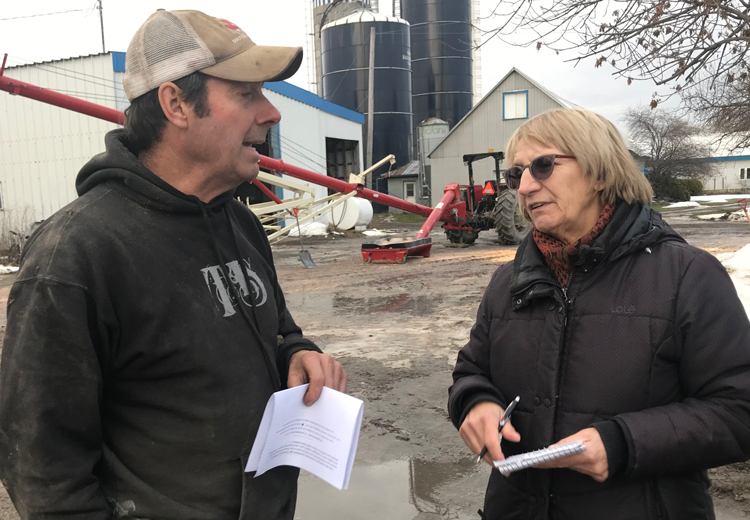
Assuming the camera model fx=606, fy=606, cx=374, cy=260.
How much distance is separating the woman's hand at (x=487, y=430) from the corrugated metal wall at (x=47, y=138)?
1602 cm

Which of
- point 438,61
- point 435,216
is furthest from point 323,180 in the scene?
point 438,61

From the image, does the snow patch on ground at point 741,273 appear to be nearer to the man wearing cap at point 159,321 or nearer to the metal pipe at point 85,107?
the man wearing cap at point 159,321

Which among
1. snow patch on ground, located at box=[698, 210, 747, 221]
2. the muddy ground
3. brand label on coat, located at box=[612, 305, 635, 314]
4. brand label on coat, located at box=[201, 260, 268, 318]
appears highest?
brand label on coat, located at box=[201, 260, 268, 318]

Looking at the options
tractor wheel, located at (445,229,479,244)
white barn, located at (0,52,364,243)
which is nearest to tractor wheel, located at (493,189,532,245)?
tractor wheel, located at (445,229,479,244)

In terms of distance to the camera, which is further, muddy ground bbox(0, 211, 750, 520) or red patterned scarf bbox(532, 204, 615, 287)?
muddy ground bbox(0, 211, 750, 520)

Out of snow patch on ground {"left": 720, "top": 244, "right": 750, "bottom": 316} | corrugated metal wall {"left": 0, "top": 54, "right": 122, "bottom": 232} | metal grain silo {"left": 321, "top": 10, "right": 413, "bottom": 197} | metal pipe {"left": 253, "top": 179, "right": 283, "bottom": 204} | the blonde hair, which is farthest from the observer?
metal grain silo {"left": 321, "top": 10, "right": 413, "bottom": 197}

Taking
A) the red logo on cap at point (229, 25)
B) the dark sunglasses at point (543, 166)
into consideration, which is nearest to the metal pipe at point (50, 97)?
the red logo on cap at point (229, 25)

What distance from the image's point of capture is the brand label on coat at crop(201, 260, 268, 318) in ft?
5.19

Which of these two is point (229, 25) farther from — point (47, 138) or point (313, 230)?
point (313, 230)

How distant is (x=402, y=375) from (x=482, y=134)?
26.1 m

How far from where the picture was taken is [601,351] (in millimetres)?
1643

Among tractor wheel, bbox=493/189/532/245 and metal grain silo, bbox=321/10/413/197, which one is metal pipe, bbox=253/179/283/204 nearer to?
tractor wheel, bbox=493/189/532/245

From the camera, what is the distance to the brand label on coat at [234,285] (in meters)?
1.58

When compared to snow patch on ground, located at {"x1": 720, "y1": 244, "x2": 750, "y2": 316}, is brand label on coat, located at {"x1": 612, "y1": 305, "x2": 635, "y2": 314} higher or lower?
higher
